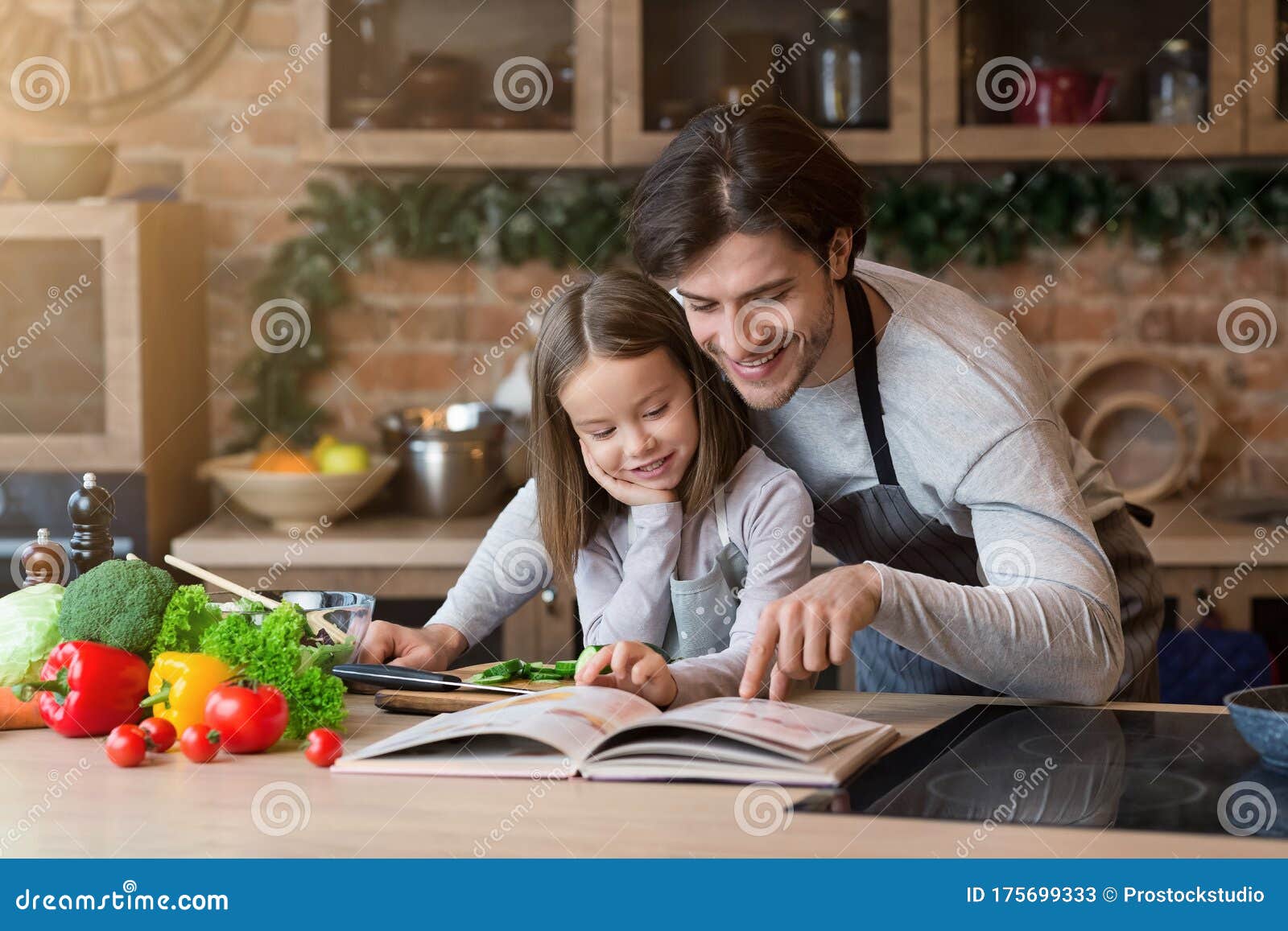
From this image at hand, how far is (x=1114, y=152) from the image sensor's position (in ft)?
9.34

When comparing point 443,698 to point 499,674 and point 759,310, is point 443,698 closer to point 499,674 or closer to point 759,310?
point 499,674

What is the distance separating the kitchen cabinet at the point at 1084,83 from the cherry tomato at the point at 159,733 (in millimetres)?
2115

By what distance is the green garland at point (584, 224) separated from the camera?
10.2ft

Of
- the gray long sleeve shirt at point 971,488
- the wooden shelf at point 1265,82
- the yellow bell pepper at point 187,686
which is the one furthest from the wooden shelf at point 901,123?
the yellow bell pepper at point 187,686

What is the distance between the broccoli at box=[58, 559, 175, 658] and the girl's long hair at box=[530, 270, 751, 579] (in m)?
0.51

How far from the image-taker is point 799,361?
1563mm

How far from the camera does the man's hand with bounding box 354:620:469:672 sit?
1.57 meters

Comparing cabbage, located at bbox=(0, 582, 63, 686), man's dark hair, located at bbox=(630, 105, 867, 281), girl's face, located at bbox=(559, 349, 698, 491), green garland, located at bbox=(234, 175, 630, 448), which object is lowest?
cabbage, located at bbox=(0, 582, 63, 686)

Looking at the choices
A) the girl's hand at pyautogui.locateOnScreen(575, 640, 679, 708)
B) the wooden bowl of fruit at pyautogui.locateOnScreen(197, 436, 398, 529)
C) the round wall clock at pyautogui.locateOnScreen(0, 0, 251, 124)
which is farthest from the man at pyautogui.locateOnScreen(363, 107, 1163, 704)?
the round wall clock at pyautogui.locateOnScreen(0, 0, 251, 124)

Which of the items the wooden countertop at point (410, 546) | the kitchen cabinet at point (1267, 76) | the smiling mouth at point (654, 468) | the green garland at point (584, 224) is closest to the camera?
the smiling mouth at point (654, 468)

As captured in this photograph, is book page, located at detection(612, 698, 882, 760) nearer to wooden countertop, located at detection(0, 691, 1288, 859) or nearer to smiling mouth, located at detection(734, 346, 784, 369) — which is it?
wooden countertop, located at detection(0, 691, 1288, 859)

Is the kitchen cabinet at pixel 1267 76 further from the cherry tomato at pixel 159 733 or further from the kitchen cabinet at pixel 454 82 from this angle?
the cherry tomato at pixel 159 733

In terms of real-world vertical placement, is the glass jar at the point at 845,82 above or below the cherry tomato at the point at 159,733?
above
